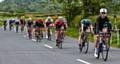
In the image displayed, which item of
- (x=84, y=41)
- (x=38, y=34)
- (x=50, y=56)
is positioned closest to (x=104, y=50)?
(x=50, y=56)

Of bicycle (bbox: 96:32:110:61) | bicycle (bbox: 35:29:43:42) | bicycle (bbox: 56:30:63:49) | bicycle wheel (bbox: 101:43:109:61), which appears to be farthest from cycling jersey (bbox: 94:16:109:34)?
bicycle (bbox: 35:29:43:42)

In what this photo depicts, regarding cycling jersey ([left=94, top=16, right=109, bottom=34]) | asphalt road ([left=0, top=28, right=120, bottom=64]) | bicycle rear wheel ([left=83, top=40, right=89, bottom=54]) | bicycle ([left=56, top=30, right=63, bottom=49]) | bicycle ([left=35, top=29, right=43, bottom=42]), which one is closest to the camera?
asphalt road ([left=0, top=28, right=120, bottom=64])

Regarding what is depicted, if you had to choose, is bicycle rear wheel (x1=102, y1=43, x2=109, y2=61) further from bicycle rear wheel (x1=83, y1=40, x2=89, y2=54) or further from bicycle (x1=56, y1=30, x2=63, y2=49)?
bicycle (x1=56, y1=30, x2=63, y2=49)

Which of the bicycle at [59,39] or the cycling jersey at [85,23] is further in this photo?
the bicycle at [59,39]

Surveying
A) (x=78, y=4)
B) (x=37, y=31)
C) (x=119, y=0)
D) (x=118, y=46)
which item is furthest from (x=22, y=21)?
(x=118, y=46)

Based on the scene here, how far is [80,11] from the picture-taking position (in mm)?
55844

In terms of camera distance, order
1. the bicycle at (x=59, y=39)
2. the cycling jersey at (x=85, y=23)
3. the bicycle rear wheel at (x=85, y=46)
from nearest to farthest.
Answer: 1. the cycling jersey at (x=85, y=23)
2. the bicycle rear wheel at (x=85, y=46)
3. the bicycle at (x=59, y=39)

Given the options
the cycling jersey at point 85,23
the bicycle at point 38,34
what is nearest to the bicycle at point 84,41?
the cycling jersey at point 85,23

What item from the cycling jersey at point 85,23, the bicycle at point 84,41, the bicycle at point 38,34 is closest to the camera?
the cycling jersey at point 85,23

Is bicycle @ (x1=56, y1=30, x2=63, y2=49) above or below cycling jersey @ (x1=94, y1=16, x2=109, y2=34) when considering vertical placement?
below

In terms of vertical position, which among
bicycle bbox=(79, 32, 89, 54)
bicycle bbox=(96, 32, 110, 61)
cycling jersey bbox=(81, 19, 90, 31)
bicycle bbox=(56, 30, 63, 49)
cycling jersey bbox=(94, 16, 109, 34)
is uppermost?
cycling jersey bbox=(94, 16, 109, 34)

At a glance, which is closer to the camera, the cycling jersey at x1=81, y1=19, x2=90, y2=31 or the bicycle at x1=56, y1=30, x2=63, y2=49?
the cycling jersey at x1=81, y1=19, x2=90, y2=31

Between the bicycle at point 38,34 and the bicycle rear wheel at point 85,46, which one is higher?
the bicycle rear wheel at point 85,46

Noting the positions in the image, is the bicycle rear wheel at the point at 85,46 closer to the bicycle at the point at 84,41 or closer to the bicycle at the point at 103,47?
the bicycle at the point at 84,41
